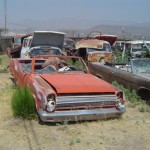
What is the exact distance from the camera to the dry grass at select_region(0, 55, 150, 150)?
6.11m

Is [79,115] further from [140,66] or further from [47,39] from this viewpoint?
[47,39]

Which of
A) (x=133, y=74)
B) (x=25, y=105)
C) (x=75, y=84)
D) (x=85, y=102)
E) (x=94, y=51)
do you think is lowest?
(x=94, y=51)

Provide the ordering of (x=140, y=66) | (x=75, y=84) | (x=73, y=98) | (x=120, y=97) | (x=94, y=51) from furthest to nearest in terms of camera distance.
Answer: (x=94, y=51) < (x=140, y=66) < (x=120, y=97) < (x=75, y=84) < (x=73, y=98)

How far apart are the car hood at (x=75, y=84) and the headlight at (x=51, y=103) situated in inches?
6.7

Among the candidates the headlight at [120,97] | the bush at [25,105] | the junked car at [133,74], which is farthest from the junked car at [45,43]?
the headlight at [120,97]

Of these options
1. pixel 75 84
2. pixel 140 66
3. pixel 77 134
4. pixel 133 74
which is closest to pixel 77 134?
pixel 77 134

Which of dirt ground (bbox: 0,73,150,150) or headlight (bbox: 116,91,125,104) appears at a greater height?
headlight (bbox: 116,91,125,104)

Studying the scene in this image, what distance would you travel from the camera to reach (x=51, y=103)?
23.0 feet

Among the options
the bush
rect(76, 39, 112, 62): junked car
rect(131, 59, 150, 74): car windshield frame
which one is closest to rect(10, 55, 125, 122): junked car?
the bush

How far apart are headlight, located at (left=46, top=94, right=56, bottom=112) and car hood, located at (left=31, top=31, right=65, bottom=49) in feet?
31.6

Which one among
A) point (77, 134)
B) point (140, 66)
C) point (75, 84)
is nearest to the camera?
point (77, 134)

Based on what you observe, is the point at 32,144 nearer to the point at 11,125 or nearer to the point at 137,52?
the point at 11,125

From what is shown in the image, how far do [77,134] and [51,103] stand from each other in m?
0.77

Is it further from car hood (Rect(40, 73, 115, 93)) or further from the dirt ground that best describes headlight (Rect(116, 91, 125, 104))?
the dirt ground
